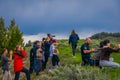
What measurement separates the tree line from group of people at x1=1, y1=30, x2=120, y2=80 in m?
31.9

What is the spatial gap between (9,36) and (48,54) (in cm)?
3674

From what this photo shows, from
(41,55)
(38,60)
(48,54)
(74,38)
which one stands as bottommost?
(38,60)

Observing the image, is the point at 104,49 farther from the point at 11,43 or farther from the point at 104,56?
the point at 11,43

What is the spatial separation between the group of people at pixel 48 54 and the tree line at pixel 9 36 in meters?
31.9

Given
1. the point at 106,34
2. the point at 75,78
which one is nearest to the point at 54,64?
the point at 75,78

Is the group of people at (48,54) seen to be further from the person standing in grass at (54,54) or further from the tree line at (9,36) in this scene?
the tree line at (9,36)

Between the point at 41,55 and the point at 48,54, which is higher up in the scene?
the point at 48,54

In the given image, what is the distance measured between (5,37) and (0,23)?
2244 millimetres

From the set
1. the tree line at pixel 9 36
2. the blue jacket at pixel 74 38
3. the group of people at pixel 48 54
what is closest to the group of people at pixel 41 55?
the group of people at pixel 48 54

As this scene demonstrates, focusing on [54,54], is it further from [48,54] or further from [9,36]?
[9,36]

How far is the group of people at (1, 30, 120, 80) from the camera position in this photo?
2572cm

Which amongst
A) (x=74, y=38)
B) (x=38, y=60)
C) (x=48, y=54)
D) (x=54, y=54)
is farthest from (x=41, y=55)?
(x=74, y=38)

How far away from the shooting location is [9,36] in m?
68.2

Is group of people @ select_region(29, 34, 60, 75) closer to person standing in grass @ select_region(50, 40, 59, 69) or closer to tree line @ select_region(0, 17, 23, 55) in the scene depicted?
person standing in grass @ select_region(50, 40, 59, 69)
